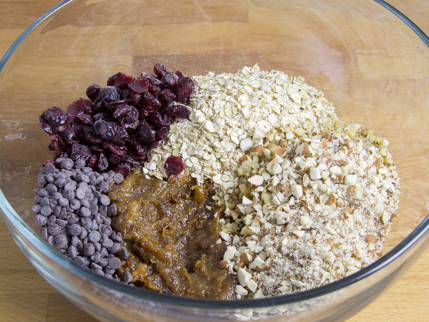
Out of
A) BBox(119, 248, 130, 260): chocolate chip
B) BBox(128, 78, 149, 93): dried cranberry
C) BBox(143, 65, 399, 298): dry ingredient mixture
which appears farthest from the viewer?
BBox(128, 78, 149, 93): dried cranberry

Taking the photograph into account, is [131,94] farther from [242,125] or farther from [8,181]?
[8,181]

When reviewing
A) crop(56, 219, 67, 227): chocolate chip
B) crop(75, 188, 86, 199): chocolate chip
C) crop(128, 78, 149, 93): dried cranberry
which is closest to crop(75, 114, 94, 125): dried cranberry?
crop(128, 78, 149, 93): dried cranberry

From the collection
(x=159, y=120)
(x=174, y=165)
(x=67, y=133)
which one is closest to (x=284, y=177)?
(x=174, y=165)

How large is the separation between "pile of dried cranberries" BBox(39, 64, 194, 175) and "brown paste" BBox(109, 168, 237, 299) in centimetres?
11

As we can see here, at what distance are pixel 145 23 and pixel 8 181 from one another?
1.02 metres

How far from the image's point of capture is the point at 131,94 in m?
1.74

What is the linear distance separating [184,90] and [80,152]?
1.69ft

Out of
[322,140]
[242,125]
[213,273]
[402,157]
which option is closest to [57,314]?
[213,273]

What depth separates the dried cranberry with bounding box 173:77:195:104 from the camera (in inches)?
72.4

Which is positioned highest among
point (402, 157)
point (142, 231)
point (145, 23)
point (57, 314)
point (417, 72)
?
point (417, 72)

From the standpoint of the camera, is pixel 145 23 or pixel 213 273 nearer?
pixel 213 273

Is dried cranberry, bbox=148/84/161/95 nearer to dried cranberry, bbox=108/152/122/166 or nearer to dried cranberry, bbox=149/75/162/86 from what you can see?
dried cranberry, bbox=149/75/162/86

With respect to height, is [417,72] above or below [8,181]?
above

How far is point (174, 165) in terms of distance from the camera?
5.60 ft
